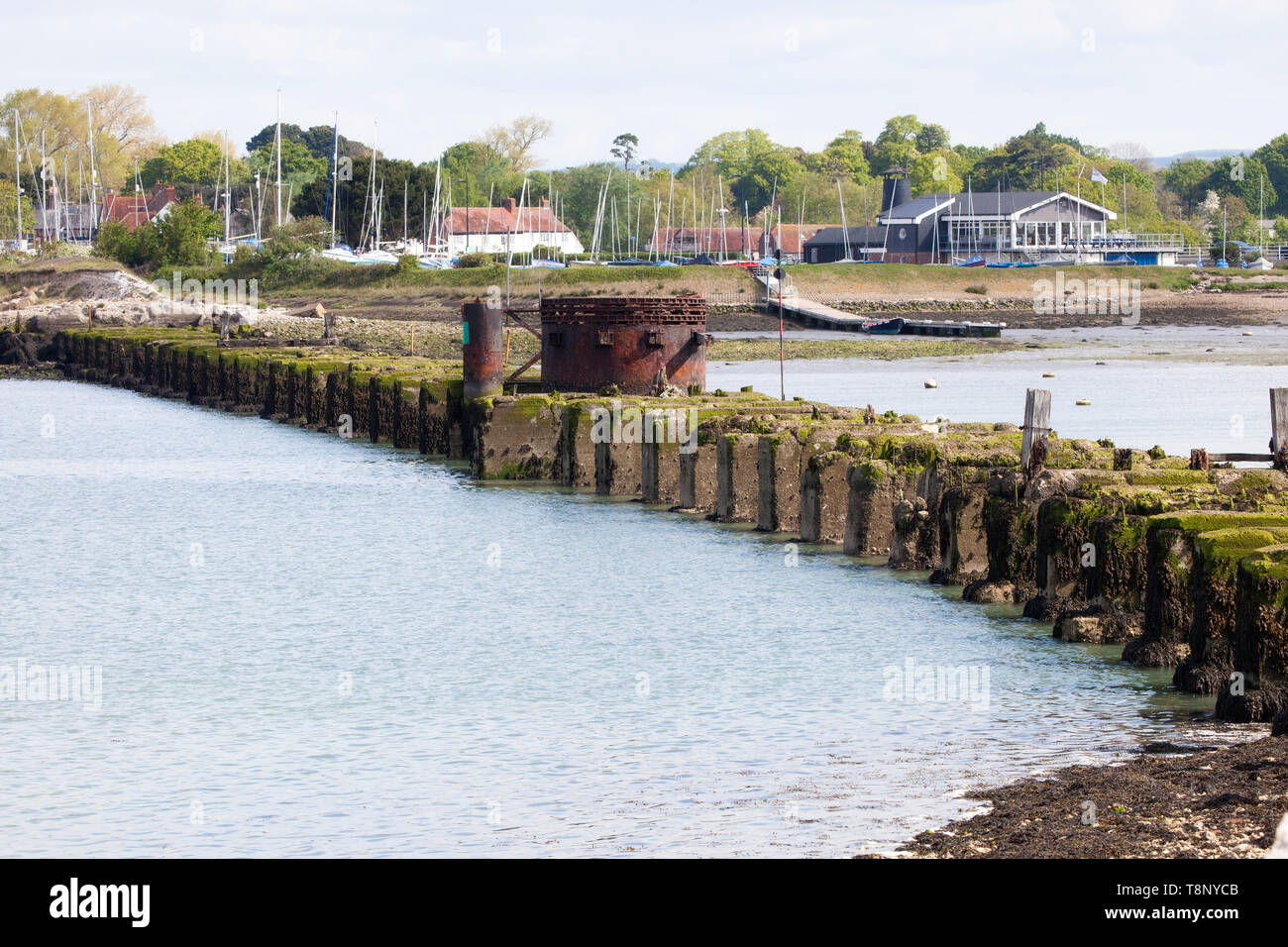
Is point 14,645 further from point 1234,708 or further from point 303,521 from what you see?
point 1234,708

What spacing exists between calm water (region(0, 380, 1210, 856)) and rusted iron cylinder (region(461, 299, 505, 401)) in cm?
609

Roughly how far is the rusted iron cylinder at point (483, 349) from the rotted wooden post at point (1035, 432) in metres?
18.4

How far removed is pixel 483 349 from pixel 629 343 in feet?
11.5

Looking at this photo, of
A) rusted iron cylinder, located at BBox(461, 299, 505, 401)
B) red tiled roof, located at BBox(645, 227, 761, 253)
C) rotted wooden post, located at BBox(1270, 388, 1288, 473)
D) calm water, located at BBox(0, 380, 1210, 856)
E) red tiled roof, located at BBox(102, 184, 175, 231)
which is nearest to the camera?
calm water, located at BBox(0, 380, 1210, 856)

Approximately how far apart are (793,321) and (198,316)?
3938cm

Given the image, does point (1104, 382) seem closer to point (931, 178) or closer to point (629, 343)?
point (629, 343)

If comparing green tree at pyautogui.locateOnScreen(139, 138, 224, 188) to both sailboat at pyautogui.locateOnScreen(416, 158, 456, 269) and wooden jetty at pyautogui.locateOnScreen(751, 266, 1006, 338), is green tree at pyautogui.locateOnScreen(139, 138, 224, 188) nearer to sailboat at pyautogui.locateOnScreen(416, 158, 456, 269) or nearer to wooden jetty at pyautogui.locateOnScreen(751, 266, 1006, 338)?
sailboat at pyautogui.locateOnScreen(416, 158, 456, 269)

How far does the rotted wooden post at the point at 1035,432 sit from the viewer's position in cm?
2014

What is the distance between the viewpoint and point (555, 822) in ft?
40.2

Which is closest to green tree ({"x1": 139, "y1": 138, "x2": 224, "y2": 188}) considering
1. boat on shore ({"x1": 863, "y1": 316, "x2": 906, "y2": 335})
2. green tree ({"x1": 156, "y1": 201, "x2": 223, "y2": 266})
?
green tree ({"x1": 156, "y1": 201, "x2": 223, "y2": 266})

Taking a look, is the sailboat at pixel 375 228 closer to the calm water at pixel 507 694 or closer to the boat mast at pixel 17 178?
the boat mast at pixel 17 178

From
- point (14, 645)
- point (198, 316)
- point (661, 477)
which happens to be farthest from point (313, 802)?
point (198, 316)

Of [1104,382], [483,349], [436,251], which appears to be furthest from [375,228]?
[483,349]

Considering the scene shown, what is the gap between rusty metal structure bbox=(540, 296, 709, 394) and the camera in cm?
3603
